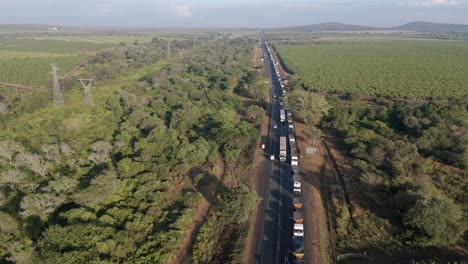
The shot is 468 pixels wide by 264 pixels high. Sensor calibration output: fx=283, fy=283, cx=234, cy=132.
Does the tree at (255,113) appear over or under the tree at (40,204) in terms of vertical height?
over

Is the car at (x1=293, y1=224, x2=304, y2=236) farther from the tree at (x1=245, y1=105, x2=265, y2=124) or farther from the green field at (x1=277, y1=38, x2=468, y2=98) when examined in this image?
the green field at (x1=277, y1=38, x2=468, y2=98)

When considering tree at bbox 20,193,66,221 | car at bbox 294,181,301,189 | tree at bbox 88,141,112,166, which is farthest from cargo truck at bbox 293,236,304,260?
tree at bbox 88,141,112,166

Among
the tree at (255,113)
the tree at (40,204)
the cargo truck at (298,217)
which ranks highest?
the tree at (255,113)

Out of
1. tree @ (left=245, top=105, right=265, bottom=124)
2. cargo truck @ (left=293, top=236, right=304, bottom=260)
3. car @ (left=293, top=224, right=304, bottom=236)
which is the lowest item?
cargo truck @ (left=293, top=236, right=304, bottom=260)

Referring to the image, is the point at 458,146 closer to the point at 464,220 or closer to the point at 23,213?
the point at 464,220

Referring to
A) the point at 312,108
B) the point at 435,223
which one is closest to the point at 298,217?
the point at 435,223

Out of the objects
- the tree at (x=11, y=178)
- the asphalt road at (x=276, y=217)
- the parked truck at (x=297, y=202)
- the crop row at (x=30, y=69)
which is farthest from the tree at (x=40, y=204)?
the crop row at (x=30, y=69)

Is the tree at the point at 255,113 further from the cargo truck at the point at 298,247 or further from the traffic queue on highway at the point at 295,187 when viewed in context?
the cargo truck at the point at 298,247

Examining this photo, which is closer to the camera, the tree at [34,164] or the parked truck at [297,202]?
the parked truck at [297,202]
